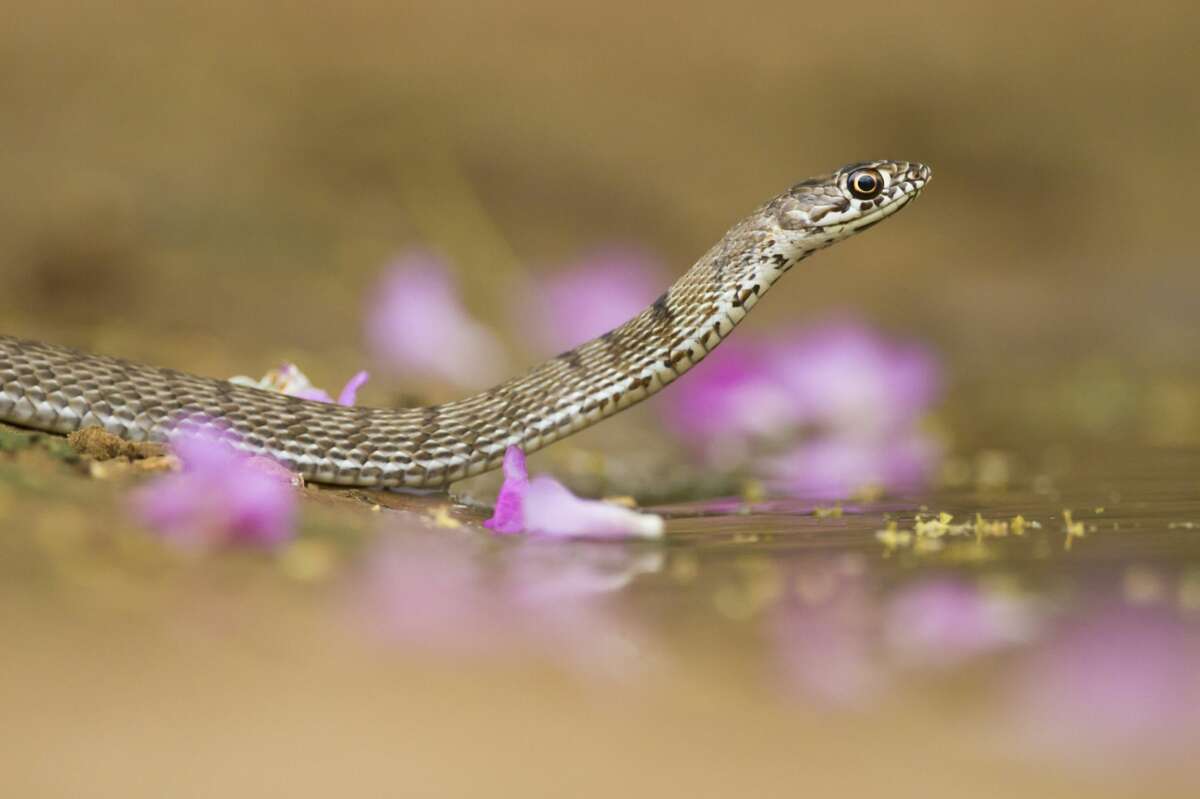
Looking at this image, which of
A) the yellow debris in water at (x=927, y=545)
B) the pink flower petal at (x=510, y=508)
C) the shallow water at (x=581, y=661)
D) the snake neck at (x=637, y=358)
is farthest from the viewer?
the snake neck at (x=637, y=358)

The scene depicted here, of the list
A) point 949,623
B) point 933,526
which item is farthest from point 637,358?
point 949,623

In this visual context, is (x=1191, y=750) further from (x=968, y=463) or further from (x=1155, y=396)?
(x=1155, y=396)

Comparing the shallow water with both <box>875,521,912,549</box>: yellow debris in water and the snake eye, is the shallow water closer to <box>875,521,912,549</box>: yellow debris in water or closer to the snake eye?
<box>875,521,912,549</box>: yellow debris in water

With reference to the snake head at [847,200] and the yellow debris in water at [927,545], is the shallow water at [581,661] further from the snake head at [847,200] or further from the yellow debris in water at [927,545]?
the snake head at [847,200]

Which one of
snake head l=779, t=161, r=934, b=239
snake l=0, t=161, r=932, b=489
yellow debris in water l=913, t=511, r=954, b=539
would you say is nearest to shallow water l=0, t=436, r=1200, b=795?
yellow debris in water l=913, t=511, r=954, b=539

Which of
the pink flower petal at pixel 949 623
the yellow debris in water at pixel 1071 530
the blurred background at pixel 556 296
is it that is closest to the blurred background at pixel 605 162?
the blurred background at pixel 556 296

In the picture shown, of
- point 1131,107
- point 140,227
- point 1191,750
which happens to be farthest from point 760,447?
point 1131,107

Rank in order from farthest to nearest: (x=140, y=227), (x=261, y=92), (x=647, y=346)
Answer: (x=261, y=92), (x=140, y=227), (x=647, y=346)

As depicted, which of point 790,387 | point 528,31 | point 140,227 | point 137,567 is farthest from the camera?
point 528,31
